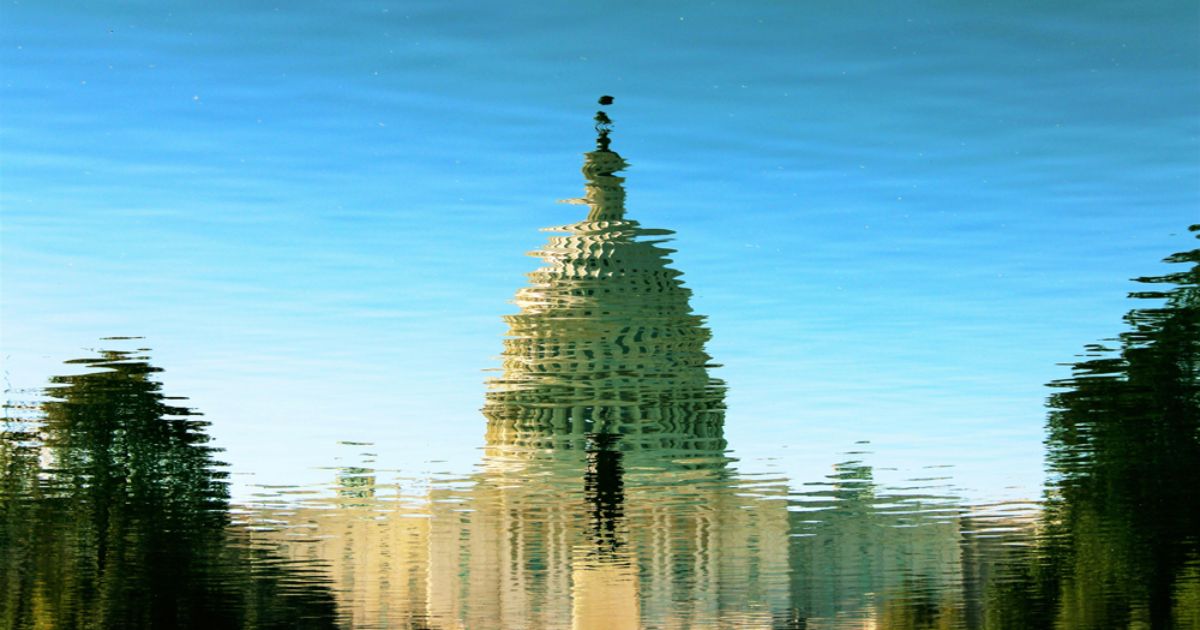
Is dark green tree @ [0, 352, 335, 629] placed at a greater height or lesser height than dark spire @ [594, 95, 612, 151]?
lesser

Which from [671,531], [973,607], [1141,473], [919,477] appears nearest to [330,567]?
[671,531]

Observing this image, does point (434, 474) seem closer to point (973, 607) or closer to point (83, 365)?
point (83, 365)

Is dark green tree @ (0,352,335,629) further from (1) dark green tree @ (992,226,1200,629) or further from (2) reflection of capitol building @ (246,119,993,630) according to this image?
(1) dark green tree @ (992,226,1200,629)

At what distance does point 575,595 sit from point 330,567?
4628 millimetres

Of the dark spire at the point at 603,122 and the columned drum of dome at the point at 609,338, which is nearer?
the dark spire at the point at 603,122

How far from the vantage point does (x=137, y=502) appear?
74.0ft

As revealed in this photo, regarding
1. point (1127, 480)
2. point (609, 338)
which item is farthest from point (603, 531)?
point (1127, 480)

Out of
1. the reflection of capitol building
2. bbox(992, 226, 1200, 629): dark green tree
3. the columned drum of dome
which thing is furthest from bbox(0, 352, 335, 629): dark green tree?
bbox(992, 226, 1200, 629): dark green tree

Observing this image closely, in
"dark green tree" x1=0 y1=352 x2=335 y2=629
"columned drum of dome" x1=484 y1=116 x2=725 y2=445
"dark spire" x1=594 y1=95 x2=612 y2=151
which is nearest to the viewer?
"dark spire" x1=594 y1=95 x2=612 y2=151

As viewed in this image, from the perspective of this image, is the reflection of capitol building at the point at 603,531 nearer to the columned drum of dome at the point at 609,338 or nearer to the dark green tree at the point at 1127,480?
the columned drum of dome at the point at 609,338

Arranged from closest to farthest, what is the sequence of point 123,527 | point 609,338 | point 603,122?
point 603,122 < point 123,527 < point 609,338

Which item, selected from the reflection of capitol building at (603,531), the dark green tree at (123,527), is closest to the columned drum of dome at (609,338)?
the reflection of capitol building at (603,531)

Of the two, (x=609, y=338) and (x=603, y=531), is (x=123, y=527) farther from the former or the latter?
(x=609, y=338)

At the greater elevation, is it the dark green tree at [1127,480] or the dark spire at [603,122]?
the dark spire at [603,122]
